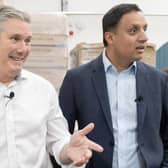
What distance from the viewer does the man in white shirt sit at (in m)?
1.71

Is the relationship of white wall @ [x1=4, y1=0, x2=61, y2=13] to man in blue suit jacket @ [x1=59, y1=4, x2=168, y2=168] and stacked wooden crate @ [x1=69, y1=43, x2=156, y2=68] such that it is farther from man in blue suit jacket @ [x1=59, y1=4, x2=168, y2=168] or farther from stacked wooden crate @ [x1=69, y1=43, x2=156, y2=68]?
man in blue suit jacket @ [x1=59, y1=4, x2=168, y2=168]

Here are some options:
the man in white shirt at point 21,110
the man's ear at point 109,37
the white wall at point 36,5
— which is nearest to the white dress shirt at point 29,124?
the man in white shirt at point 21,110

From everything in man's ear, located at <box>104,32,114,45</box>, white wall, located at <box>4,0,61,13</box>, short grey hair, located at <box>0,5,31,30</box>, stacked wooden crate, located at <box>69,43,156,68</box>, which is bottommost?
stacked wooden crate, located at <box>69,43,156,68</box>

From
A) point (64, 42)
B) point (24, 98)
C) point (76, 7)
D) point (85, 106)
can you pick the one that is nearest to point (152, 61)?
point (64, 42)

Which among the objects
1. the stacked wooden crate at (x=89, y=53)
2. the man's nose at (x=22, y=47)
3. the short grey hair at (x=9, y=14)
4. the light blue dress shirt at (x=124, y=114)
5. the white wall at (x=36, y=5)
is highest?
the short grey hair at (x=9, y=14)

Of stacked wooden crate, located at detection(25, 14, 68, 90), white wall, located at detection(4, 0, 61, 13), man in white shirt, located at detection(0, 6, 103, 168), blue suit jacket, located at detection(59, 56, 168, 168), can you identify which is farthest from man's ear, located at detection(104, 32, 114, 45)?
white wall, located at detection(4, 0, 61, 13)

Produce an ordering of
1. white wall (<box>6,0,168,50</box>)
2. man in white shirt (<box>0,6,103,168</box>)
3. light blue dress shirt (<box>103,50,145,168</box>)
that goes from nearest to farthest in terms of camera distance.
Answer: man in white shirt (<box>0,6,103,168</box>), light blue dress shirt (<box>103,50,145,168</box>), white wall (<box>6,0,168,50</box>)

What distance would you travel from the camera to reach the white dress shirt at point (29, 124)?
1720 mm

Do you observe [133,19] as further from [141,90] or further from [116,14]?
[141,90]

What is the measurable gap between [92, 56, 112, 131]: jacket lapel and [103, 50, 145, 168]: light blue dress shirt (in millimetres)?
27

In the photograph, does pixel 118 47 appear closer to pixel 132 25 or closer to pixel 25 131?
pixel 132 25

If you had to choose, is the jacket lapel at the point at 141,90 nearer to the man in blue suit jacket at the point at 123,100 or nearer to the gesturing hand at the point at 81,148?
the man in blue suit jacket at the point at 123,100

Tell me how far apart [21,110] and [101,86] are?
1.69 feet

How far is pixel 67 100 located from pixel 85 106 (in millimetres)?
99
